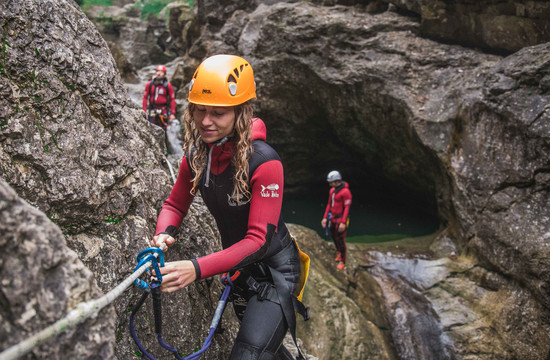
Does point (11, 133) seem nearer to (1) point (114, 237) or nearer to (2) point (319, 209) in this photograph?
(1) point (114, 237)

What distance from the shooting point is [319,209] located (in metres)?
14.0

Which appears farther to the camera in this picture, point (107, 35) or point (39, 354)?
point (107, 35)

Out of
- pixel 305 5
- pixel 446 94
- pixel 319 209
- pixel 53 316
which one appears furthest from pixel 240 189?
pixel 319 209

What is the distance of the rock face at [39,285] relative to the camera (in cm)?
122

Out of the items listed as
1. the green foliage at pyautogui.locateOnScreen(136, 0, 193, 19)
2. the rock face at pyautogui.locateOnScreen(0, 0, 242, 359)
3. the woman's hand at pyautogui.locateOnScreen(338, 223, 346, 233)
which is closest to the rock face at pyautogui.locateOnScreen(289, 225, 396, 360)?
the woman's hand at pyautogui.locateOnScreen(338, 223, 346, 233)

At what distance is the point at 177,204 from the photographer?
9.11ft

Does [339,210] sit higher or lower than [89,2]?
lower

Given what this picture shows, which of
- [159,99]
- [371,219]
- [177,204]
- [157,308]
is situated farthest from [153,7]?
[157,308]

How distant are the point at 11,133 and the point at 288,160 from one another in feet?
39.4

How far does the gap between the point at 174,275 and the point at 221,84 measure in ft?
3.58

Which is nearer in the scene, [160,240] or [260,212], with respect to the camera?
[260,212]

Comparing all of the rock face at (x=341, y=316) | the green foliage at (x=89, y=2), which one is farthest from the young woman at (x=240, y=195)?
the green foliage at (x=89, y=2)

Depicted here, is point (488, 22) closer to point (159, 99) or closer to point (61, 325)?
point (159, 99)

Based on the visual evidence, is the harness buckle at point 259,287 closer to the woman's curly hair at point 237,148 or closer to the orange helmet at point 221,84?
the woman's curly hair at point 237,148
